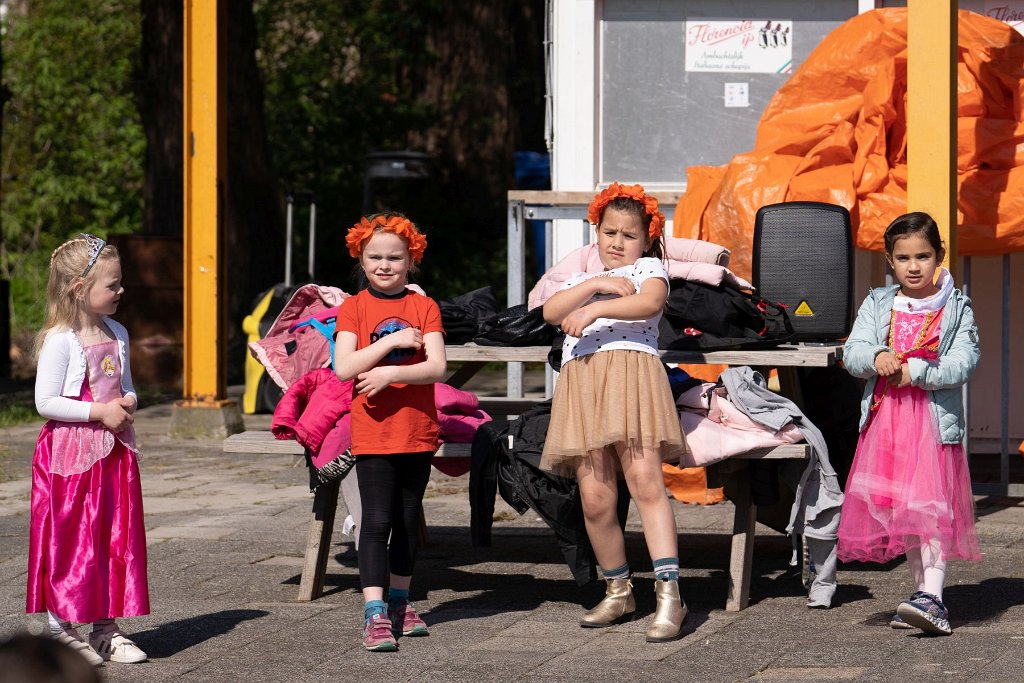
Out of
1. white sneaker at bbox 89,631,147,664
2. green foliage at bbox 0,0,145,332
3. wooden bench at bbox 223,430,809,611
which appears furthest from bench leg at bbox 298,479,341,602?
green foliage at bbox 0,0,145,332

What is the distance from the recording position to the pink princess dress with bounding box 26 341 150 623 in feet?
16.4

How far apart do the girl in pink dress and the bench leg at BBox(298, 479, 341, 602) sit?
95 centimetres

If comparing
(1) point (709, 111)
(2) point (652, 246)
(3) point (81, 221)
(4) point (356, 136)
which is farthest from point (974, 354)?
(3) point (81, 221)

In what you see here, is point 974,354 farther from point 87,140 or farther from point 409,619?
point 87,140

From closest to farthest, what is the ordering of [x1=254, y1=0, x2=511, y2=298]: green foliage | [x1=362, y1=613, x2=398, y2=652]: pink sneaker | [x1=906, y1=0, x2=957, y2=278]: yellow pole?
[x1=362, y1=613, x2=398, y2=652]: pink sneaker → [x1=906, y1=0, x2=957, y2=278]: yellow pole → [x1=254, y1=0, x2=511, y2=298]: green foliage

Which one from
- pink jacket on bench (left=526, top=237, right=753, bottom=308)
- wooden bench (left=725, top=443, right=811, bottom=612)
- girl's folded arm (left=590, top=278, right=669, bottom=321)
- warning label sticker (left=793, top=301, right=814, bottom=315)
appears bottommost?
wooden bench (left=725, top=443, right=811, bottom=612)

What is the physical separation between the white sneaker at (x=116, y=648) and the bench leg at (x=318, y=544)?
0.92 meters

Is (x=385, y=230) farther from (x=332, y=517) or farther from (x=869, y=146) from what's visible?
(x=869, y=146)

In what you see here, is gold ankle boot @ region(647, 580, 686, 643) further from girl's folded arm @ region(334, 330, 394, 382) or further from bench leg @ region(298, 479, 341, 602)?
bench leg @ region(298, 479, 341, 602)

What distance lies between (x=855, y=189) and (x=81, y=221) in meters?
16.7

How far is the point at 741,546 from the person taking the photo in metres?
5.73

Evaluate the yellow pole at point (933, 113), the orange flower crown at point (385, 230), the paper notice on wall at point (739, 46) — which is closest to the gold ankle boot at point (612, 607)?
the orange flower crown at point (385, 230)

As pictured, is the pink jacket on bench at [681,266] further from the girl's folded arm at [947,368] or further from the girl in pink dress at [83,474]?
the girl in pink dress at [83,474]

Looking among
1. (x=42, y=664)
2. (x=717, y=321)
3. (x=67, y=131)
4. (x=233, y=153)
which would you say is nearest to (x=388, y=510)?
(x=717, y=321)
